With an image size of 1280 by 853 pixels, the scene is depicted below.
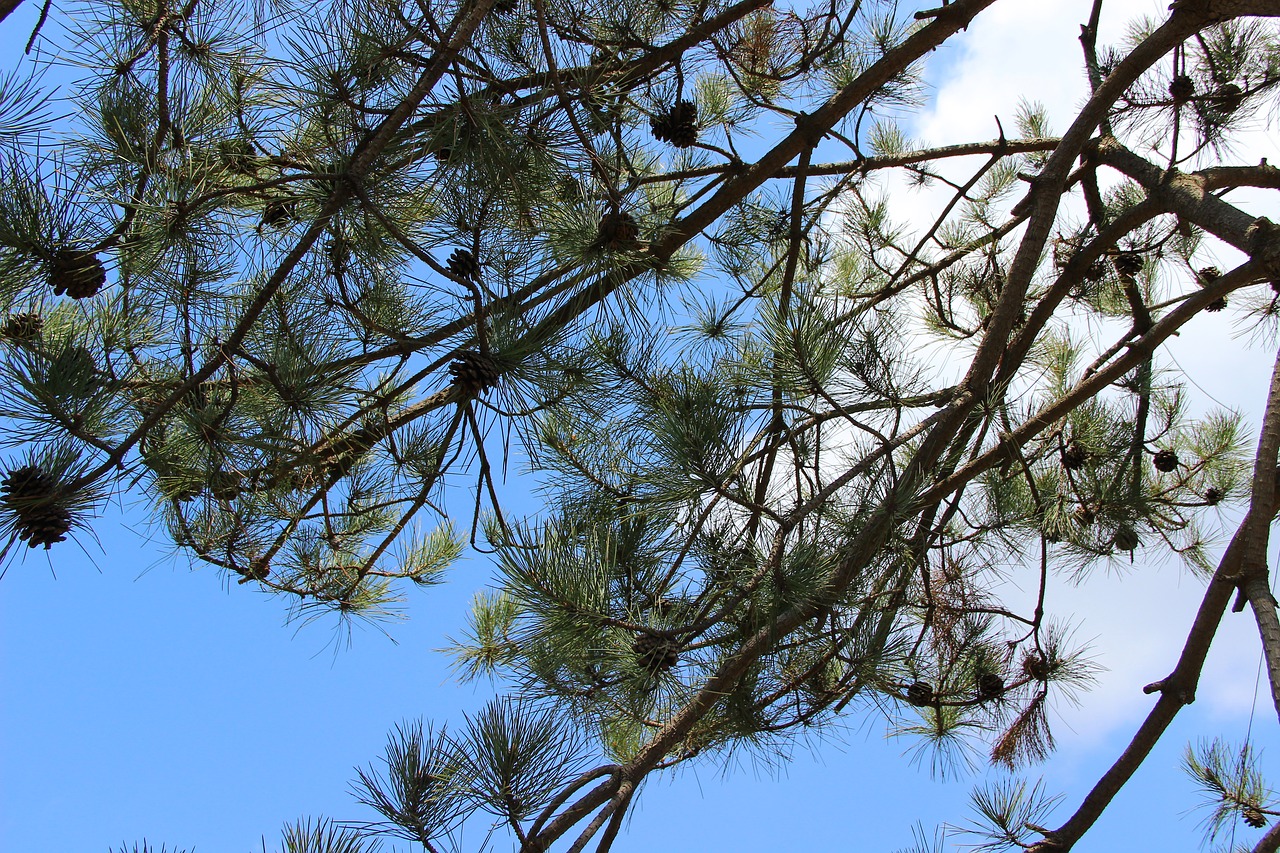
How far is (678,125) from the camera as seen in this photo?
1.92 meters

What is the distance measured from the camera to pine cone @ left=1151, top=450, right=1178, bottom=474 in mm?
2281

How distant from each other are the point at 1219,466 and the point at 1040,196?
1216 mm

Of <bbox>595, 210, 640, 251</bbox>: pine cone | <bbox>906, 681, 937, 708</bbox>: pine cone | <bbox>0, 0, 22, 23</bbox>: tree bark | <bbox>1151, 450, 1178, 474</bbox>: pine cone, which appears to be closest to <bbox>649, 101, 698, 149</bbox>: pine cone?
<bbox>595, 210, 640, 251</bbox>: pine cone

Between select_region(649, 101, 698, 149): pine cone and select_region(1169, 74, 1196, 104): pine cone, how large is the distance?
1102mm

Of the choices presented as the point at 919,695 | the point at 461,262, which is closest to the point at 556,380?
the point at 461,262

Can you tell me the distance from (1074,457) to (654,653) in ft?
4.26

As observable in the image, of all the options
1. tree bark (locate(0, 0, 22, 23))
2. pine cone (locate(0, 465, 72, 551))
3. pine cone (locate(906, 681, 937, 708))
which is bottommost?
pine cone (locate(906, 681, 937, 708))

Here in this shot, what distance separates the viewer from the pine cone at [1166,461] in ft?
7.48

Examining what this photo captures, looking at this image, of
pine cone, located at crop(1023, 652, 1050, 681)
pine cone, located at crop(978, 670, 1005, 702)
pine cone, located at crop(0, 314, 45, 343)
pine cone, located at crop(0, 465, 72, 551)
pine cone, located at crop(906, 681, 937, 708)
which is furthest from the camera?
pine cone, located at crop(1023, 652, 1050, 681)

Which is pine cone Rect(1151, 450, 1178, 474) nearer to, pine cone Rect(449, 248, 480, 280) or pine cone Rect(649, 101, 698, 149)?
pine cone Rect(649, 101, 698, 149)

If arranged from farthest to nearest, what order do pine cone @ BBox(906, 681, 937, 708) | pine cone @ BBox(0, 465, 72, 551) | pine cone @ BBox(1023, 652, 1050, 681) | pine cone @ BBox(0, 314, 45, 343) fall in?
pine cone @ BBox(1023, 652, 1050, 681) → pine cone @ BBox(906, 681, 937, 708) → pine cone @ BBox(0, 314, 45, 343) → pine cone @ BBox(0, 465, 72, 551)

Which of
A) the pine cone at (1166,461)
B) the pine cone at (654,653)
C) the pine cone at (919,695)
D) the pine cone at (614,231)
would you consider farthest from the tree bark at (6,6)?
the pine cone at (1166,461)

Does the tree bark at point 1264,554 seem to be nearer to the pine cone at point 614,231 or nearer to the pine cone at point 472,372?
the pine cone at point 614,231

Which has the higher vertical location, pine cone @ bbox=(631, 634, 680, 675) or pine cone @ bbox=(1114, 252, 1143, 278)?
pine cone @ bbox=(1114, 252, 1143, 278)
